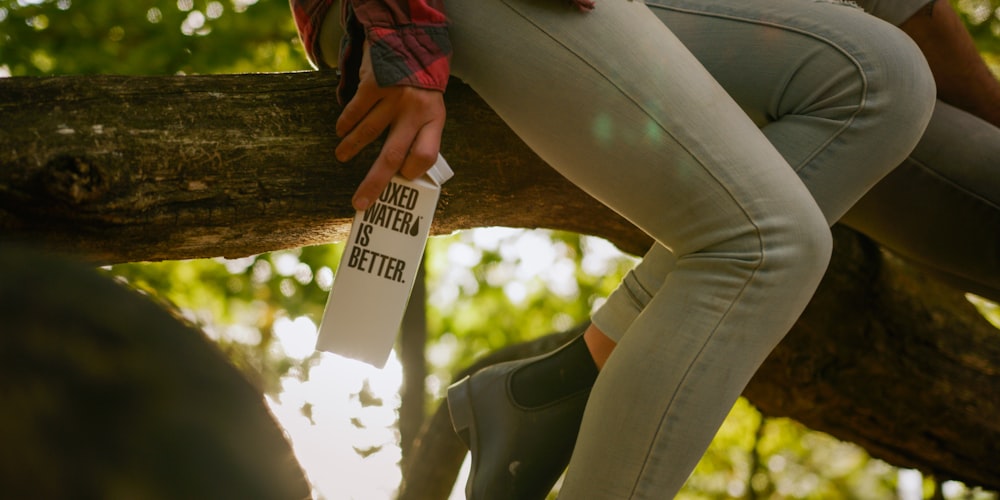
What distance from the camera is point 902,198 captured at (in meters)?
2.21

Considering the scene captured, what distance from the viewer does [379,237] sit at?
1598mm

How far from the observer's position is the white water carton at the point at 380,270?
157 cm

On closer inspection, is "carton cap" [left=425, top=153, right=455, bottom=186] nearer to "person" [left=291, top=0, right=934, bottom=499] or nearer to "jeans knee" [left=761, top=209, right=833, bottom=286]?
"person" [left=291, top=0, right=934, bottom=499]

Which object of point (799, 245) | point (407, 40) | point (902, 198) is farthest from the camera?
point (902, 198)

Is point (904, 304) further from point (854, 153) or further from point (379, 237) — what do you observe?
point (379, 237)

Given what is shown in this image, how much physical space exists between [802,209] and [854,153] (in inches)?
12.0

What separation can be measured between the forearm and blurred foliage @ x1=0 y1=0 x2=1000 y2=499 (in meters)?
1.96

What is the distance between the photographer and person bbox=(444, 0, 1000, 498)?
1716mm

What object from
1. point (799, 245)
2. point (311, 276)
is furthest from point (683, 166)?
point (311, 276)

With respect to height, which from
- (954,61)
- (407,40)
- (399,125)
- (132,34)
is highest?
(407,40)

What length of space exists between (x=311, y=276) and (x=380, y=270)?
5.75m

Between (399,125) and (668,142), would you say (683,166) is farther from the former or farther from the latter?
(399,125)

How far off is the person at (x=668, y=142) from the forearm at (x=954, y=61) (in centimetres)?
43

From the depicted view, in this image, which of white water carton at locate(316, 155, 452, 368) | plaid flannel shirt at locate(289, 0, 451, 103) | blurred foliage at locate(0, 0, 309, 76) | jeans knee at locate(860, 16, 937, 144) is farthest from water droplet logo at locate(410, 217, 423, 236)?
blurred foliage at locate(0, 0, 309, 76)
